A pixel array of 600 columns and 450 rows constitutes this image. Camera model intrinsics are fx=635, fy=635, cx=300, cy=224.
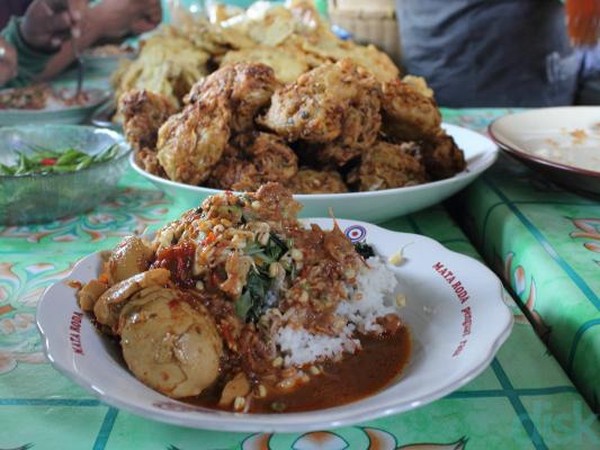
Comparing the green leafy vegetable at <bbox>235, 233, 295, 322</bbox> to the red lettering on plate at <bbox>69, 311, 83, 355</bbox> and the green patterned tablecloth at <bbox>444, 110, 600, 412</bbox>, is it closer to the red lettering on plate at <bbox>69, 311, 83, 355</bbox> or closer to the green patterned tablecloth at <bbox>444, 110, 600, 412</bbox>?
the red lettering on plate at <bbox>69, 311, 83, 355</bbox>

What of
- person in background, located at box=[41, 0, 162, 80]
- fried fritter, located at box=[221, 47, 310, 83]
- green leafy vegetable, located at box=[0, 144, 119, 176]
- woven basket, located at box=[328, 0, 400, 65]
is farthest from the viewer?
woven basket, located at box=[328, 0, 400, 65]

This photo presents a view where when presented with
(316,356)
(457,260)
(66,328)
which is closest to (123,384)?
(66,328)

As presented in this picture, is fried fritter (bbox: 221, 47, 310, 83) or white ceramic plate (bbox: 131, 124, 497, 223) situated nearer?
white ceramic plate (bbox: 131, 124, 497, 223)

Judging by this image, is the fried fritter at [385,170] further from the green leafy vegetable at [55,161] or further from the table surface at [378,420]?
the green leafy vegetable at [55,161]

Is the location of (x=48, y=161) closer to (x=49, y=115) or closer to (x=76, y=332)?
(x=49, y=115)

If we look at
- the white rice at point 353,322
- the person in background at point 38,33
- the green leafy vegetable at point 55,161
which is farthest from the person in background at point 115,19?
the white rice at point 353,322

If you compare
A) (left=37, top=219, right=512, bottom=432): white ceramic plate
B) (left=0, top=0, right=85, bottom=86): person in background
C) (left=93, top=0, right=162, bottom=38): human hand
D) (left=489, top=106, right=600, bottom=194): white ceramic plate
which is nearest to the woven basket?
(left=93, top=0, right=162, bottom=38): human hand
